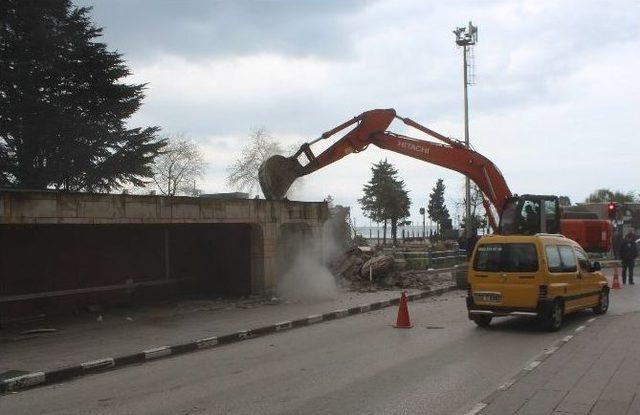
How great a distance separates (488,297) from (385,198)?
63072 millimetres

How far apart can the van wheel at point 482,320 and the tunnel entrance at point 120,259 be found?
7.72m

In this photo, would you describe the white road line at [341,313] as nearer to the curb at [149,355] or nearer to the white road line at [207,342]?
the curb at [149,355]

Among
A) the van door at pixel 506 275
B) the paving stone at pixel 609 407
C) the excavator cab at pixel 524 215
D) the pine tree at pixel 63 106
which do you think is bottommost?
the paving stone at pixel 609 407

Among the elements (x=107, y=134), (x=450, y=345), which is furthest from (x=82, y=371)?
(x=107, y=134)

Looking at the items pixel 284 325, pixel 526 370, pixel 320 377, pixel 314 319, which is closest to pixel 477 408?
pixel 526 370

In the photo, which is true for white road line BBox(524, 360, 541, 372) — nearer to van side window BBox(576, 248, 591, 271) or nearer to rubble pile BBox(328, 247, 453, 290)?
van side window BBox(576, 248, 591, 271)

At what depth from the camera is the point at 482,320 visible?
13.2m

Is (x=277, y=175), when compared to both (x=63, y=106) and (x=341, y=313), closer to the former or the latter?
(x=341, y=313)

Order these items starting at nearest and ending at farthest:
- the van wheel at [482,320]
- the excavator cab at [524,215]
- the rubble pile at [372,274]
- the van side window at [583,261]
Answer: the van wheel at [482,320]
the van side window at [583,261]
the excavator cab at [524,215]
the rubble pile at [372,274]

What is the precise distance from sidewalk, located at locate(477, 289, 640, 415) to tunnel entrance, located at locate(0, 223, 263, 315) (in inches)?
420

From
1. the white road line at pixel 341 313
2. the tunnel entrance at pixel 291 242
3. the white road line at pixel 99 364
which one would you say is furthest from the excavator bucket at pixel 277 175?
the white road line at pixel 99 364

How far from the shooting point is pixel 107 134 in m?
30.9

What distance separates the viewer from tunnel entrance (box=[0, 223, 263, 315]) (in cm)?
1505

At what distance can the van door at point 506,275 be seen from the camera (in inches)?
488
